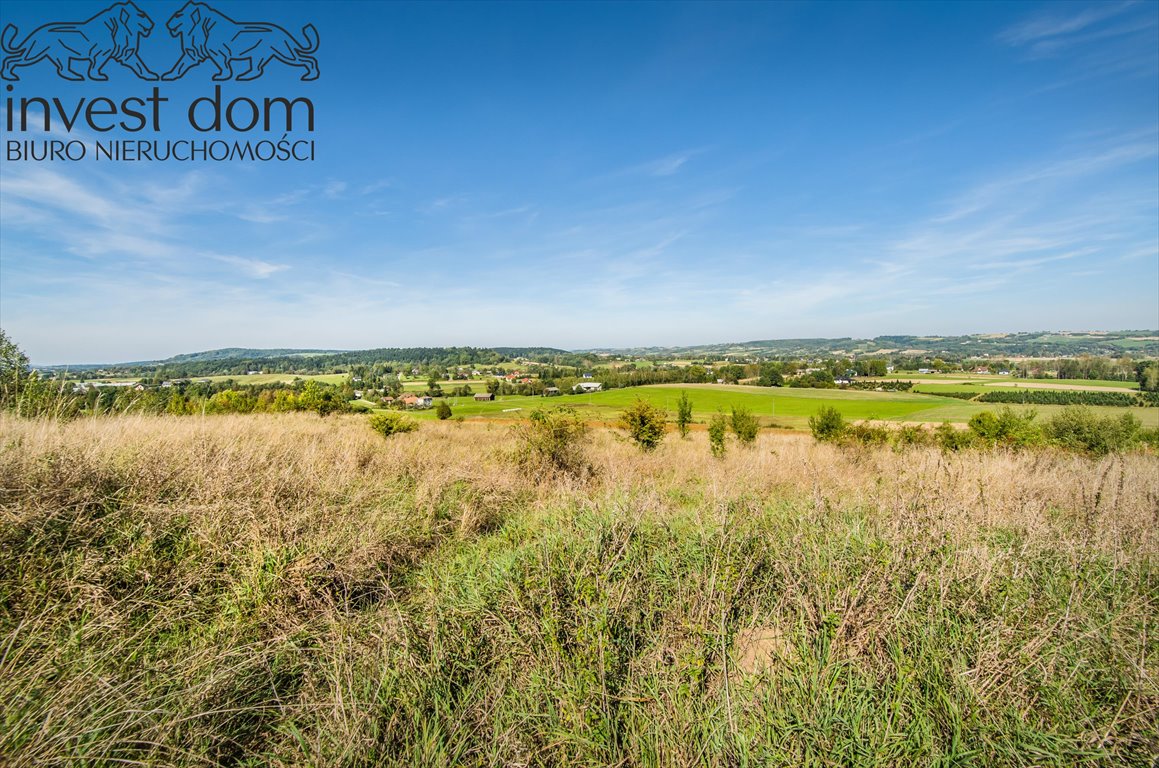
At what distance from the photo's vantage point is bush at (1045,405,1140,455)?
16.3 meters

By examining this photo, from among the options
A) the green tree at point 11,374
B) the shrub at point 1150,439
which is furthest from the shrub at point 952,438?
the green tree at point 11,374

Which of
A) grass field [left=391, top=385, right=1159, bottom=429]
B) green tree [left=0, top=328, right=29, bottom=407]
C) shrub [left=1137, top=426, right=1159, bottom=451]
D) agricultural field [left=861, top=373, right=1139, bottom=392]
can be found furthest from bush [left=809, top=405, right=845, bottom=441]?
agricultural field [left=861, top=373, right=1139, bottom=392]

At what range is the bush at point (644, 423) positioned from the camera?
19.9m

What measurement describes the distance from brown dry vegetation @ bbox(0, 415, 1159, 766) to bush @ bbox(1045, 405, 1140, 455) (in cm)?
1622

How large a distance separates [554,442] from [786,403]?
52.4 meters

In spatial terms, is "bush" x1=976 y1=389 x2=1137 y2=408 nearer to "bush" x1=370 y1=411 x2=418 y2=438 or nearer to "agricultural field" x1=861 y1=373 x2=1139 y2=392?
"agricultural field" x1=861 y1=373 x2=1139 y2=392

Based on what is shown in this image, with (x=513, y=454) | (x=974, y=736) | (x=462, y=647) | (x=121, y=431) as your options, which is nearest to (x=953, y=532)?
(x=974, y=736)

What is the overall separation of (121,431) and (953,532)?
10.4 metres

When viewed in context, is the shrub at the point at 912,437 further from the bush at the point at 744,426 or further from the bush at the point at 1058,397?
the bush at the point at 1058,397

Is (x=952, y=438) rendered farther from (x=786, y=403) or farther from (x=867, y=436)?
(x=786, y=403)

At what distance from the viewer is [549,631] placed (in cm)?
298

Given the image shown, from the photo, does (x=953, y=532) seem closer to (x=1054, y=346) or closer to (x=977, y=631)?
(x=977, y=631)

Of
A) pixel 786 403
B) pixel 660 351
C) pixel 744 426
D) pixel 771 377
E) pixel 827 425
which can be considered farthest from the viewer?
pixel 660 351

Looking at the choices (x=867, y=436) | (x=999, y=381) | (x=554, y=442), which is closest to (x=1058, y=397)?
(x=999, y=381)
